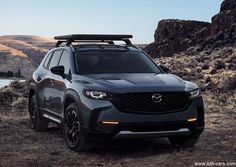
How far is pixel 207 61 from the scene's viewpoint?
32.0m

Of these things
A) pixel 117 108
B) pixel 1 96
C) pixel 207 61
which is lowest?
pixel 207 61

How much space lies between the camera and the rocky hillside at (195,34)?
132 feet

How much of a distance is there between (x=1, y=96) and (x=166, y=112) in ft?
38.6

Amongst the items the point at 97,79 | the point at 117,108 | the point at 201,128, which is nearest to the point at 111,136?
the point at 117,108

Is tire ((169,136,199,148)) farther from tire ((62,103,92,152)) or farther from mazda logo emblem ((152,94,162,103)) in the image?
tire ((62,103,92,152))

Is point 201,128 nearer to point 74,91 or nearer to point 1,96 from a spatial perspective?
point 74,91

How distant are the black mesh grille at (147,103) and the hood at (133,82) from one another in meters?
0.09

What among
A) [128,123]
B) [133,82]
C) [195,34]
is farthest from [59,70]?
[195,34]

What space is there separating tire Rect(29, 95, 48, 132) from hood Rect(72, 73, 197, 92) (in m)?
2.72

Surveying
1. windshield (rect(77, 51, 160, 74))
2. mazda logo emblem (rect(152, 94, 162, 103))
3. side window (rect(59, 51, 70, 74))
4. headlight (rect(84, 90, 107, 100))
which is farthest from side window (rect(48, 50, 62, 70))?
mazda logo emblem (rect(152, 94, 162, 103))

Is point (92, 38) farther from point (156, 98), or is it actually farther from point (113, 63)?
point (156, 98)

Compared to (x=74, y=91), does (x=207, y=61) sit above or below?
below

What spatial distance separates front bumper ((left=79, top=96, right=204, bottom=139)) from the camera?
25.9 feet

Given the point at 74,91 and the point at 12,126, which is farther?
the point at 12,126
